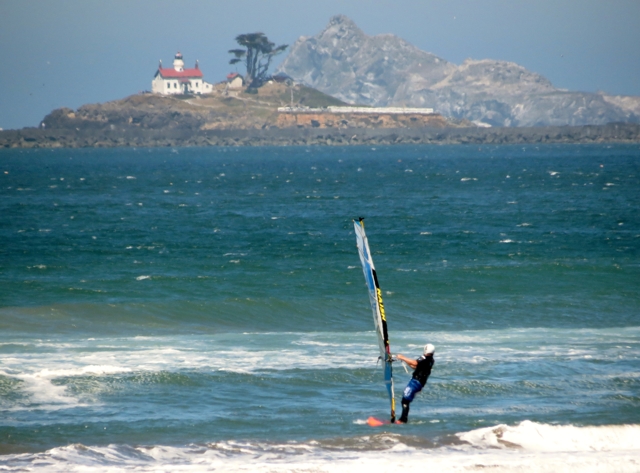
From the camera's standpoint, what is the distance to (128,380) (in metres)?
14.5

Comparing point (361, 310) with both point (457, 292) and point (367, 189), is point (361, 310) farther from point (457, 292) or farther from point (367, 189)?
point (367, 189)

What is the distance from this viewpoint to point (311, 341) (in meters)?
18.2

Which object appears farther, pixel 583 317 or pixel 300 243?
pixel 300 243

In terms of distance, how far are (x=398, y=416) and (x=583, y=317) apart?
Answer: 1048 cm

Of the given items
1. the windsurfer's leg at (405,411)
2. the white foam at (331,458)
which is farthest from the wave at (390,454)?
the windsurfer's leg at (405,411)

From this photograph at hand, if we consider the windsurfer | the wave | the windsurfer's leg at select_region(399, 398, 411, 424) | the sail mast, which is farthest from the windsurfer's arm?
the wave

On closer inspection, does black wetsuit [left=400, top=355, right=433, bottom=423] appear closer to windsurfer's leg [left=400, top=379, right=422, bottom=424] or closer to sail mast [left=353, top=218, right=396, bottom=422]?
windsurfer's leg [left=400, top=379, right=422, bottom=424]

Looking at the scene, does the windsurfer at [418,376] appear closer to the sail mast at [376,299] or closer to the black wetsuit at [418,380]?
the black wetsuit at [418,380]

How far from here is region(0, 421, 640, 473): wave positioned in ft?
33.3

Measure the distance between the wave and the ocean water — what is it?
0.13 feet

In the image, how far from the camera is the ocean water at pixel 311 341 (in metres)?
11.1

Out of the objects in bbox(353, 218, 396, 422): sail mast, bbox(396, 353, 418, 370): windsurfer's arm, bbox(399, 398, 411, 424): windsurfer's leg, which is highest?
bbox(353, 218, 396, 422): sail mast

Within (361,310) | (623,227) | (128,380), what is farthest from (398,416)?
(623,227)

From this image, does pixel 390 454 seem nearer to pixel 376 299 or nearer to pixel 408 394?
pixel 408 394
